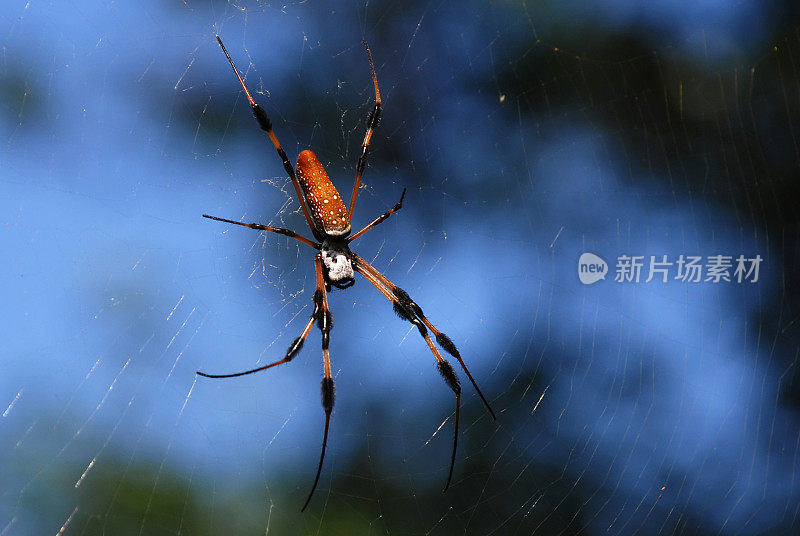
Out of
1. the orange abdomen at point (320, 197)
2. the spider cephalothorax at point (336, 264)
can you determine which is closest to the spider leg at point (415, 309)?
the spider cephalothorax at point (336, 264)

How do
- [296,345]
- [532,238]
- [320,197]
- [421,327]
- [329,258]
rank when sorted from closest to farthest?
[296,345] → [320,197] → [329,258] → [421,327] → [532,238]

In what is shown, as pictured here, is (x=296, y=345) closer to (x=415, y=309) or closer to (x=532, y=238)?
(x=415, y=309)

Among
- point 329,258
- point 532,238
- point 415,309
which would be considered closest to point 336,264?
point 329,258

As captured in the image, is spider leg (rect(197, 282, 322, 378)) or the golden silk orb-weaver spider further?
the golden silk orb-weaver spider

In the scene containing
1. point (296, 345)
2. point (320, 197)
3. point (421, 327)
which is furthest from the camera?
point (421, 327)

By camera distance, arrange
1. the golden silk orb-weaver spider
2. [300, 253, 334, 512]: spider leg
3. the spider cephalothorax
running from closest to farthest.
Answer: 1. [300, 253, 334, 512]: spider leg
2. the golden silk orb-weaver spider
3. the spider cephalothorax

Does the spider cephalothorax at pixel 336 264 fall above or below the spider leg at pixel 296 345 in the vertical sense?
above

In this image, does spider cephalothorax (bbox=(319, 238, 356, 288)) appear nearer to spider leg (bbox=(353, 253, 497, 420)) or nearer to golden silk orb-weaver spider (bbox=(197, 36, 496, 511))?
golden silk orb-weaver spider (bbox=(197, 36, 496, 511))

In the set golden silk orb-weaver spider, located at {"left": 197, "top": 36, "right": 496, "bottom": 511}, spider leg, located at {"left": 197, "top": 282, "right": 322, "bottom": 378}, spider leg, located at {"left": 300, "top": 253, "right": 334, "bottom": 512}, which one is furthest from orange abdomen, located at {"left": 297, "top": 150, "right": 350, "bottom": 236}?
spider leg, located at {"left": 197, "top": 282, "right": 322, "bottom": 378}

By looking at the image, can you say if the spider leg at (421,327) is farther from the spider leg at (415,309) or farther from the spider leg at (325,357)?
the spider leg at (325,357)
